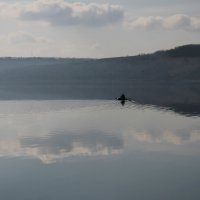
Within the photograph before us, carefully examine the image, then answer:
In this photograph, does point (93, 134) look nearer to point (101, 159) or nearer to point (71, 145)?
point (71, 145)

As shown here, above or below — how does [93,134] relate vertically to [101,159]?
above

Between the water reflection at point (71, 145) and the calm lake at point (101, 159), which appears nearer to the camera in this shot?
the calm lake at point (101, 159)

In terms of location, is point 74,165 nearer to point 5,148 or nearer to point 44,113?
point 5,148

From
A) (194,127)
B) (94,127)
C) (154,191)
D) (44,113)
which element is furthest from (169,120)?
(154,191)

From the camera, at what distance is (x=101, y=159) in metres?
24.8

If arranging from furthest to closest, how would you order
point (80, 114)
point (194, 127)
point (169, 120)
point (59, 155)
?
1. point (80, 114)
2. point (169, 120)
3. point (194, 127)
4. point (59, 155)

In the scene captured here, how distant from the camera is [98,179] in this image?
67.9 ft

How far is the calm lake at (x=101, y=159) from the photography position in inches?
743

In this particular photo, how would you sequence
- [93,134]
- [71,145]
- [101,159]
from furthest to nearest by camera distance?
[93,134], [71,145], [101,159]

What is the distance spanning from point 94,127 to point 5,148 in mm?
10985

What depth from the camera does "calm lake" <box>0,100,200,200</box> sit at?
18.9 meters

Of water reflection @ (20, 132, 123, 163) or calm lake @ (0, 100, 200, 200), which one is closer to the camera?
calm lake @ (0, 100, 200, 200)

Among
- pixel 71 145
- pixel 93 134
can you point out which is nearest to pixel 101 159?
pixel 71 145

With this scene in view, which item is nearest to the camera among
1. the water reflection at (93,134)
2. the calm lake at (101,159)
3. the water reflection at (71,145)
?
the calm lake at (101,159)
